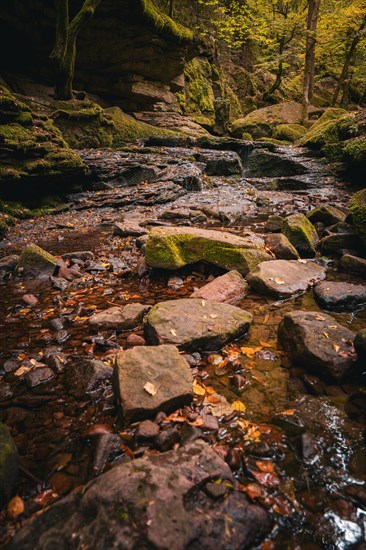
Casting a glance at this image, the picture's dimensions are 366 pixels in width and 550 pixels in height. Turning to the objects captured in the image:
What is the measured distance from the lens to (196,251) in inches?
185

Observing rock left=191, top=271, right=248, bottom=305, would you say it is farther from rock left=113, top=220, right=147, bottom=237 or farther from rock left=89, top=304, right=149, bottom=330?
rock left=113, top=220, right=147, bottom=237

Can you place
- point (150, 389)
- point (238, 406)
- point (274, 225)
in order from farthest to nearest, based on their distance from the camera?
point (274, 225)
point (238, 406)
point (150, 389)

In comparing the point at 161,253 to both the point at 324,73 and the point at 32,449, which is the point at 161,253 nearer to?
the point at 32,449

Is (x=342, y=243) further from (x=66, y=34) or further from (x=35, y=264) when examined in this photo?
(x=66, y=34)

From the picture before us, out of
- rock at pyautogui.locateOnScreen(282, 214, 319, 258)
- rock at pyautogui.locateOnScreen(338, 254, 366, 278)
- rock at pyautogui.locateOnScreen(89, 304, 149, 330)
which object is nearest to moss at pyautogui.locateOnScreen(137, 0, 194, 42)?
rock at pyautogui.locateOnScreen(282, 214, 319, 258)

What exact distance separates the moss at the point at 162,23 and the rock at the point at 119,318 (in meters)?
19.3

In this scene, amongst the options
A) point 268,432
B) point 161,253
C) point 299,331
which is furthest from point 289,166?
point 268,432

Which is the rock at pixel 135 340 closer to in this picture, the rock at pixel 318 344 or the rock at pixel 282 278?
the rock at pixel 318 344

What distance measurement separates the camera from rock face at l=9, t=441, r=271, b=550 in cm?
131

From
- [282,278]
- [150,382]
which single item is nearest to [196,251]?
[282,278]

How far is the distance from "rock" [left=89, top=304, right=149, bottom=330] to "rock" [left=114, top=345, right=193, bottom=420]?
2.81 ft

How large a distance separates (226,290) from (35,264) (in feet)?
10.3

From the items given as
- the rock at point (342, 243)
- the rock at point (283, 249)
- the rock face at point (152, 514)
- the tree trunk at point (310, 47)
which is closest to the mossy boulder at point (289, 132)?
the tree trunk at point (310, 47)

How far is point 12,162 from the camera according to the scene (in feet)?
27.2
